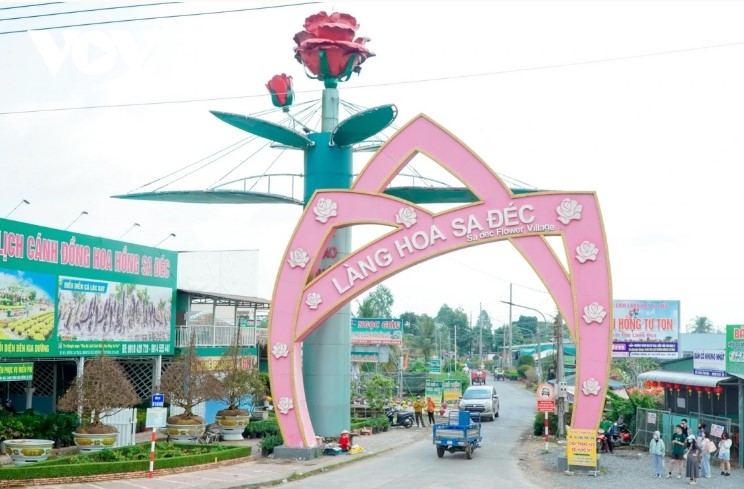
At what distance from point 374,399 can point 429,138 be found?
18.4 meters

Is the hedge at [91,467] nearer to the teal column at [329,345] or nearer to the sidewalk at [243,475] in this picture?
the sidewalk at [243,475]

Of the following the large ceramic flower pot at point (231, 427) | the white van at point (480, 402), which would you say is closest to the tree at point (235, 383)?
the large ceramic flower pot at point (231, 427)

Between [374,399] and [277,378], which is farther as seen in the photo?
[374,399]

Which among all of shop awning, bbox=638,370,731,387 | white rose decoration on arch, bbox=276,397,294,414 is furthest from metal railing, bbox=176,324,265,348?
shop awning, bbox=638,370,731,387

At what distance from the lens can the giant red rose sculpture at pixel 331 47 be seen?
30.3m

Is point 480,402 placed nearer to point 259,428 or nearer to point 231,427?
point 259,428

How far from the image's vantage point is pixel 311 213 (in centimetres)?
2809

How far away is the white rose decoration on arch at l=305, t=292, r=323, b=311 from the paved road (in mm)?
5259

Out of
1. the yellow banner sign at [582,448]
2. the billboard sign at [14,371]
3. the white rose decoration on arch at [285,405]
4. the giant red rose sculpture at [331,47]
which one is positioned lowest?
the yellow banner sign at [582,448]

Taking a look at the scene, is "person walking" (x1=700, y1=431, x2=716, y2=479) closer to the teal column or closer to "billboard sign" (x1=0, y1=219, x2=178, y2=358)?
the teal column

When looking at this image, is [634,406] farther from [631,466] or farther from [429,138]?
[429,138]

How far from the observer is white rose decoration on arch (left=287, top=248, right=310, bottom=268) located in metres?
28.0

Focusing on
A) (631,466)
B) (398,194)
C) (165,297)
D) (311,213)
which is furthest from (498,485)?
(165,297)

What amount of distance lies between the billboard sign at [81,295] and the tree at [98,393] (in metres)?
3.17
